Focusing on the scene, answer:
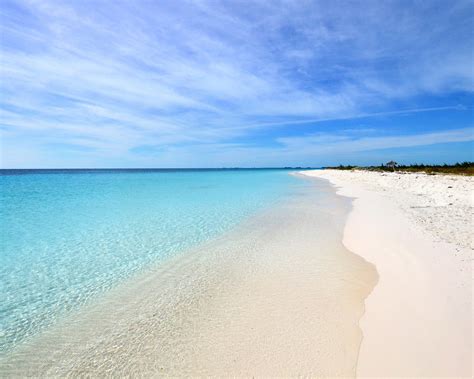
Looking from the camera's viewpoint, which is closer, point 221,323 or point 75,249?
point 221,323

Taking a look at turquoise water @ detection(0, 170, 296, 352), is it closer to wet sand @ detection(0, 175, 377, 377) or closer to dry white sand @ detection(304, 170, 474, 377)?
wet sand @ detection(0, 175, 377, 377)

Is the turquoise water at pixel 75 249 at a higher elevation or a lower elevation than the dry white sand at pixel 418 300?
lower

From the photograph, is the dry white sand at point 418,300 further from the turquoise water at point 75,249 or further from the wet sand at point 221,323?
the turquoise water at point 75,249

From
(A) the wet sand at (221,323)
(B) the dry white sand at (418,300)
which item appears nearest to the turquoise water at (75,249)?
(A) the wet sand at (221,323)

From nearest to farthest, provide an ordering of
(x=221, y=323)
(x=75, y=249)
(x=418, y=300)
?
(x=221, y=323)
(x=418, y=300)
(x=75, y=249)

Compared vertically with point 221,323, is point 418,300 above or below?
above

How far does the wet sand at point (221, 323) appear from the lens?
3.05 m

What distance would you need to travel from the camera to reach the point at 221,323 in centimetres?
384

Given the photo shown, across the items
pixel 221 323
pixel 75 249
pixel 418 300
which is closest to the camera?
pixel 221 323

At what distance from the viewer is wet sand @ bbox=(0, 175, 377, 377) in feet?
10.0

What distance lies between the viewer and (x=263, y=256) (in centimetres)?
661

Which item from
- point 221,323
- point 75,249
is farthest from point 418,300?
point 75,249

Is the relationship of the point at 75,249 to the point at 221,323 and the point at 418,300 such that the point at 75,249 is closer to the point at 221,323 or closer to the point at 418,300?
the point at 221,323

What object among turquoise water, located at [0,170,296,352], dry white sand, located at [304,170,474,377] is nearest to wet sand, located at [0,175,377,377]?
dry white sand, located at [304,170,474,377]
